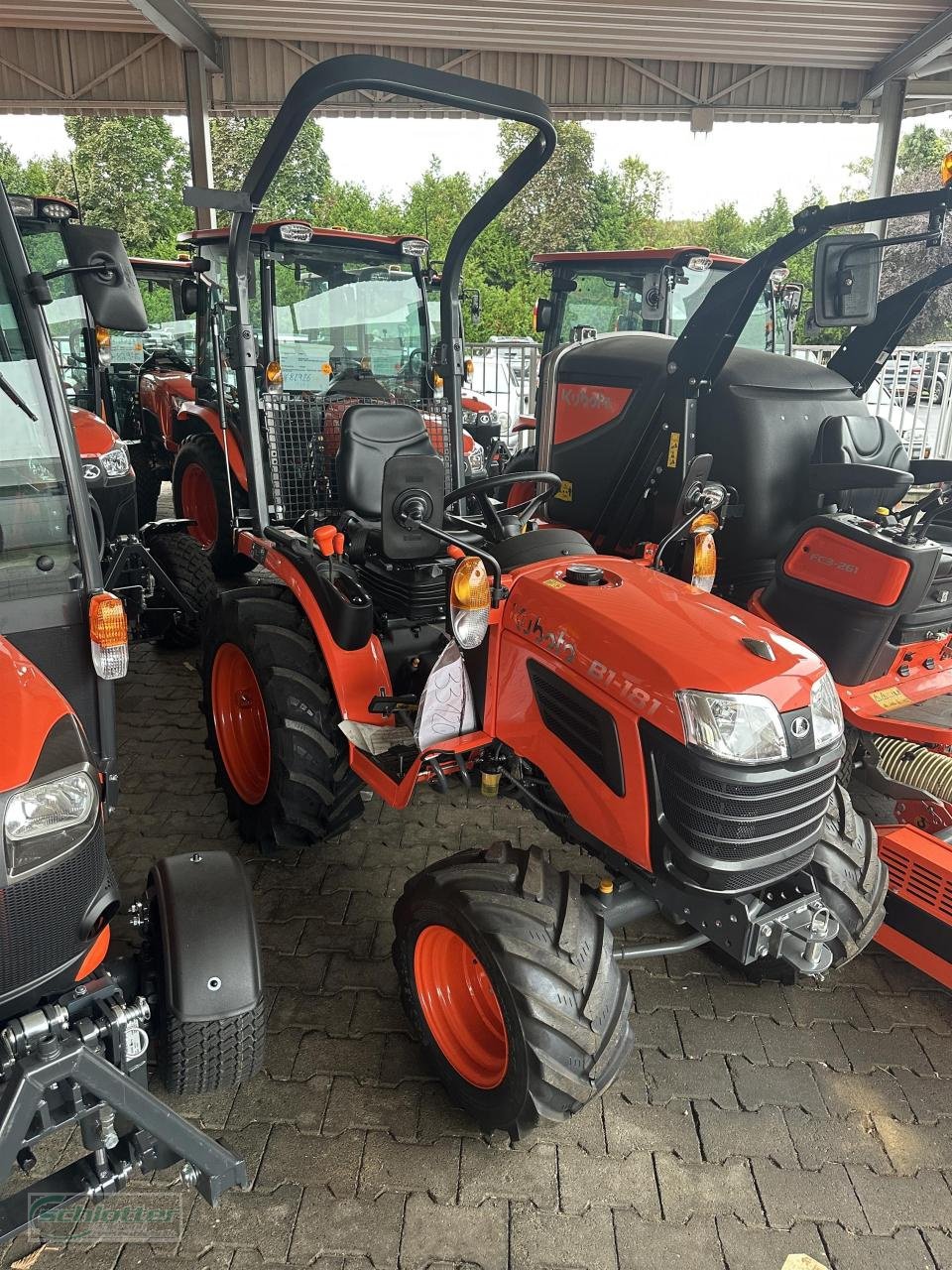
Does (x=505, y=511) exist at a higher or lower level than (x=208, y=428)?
higher

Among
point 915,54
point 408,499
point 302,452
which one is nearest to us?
point 408,499

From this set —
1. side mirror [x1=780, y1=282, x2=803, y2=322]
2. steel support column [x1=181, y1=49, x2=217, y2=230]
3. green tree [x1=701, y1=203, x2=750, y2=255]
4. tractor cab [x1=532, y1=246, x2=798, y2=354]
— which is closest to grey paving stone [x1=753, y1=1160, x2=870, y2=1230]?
tractor cab [x1=532, y1=246, x2=798, y2=354]

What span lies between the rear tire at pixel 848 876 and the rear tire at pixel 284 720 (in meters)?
1.43

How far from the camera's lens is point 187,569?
4500mm

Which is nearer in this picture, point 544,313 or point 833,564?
point 833,564

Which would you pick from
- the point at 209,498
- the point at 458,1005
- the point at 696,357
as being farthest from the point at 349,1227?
the point at 209,498

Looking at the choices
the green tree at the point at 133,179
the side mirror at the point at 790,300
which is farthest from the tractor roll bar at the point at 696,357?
the green tree at the point at 133,179

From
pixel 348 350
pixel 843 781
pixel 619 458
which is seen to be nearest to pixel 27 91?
pixel 348 350

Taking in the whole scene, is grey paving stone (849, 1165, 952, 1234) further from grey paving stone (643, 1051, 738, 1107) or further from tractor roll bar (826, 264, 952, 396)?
tractor roll bar (826, 264, 952, 396)

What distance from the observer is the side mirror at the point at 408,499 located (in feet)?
8.10

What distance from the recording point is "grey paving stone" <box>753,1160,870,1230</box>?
1.89 m

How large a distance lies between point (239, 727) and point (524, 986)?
1.89 m

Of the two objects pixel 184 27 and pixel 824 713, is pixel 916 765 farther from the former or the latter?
pixel 184 27

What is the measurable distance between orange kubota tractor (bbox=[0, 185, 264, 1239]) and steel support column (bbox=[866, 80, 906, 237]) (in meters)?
10.5
